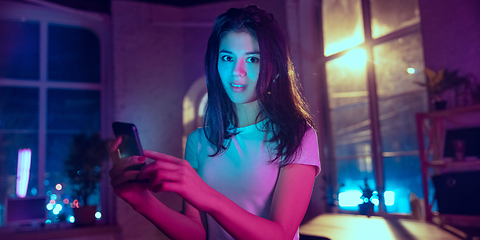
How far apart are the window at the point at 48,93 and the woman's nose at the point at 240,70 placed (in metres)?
4.94

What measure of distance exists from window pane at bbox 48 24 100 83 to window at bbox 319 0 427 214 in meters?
3.92

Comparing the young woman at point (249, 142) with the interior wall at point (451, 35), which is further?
the interior wall at point (451, 35)

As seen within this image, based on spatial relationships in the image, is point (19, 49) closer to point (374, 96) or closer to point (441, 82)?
point (374, 96)

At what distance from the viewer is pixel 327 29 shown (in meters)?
5.87

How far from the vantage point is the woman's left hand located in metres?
0.61

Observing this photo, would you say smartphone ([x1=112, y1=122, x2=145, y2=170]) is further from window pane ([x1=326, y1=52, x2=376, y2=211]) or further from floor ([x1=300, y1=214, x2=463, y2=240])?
window pane ([x1=326, y1=52, x2=376, y2=211])

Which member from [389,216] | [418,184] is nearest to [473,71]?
[418,184]

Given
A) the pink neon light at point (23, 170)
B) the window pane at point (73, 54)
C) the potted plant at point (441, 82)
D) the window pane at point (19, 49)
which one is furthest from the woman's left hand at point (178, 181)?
the window pane at point (19, 49)

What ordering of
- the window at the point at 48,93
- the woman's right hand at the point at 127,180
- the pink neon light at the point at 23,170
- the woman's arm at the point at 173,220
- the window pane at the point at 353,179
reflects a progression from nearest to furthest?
the woman's right hand at the point at 127,180, the woman's arm at the point at 173,220, the window pane at the point at 353,179, the pink neon light at the point at 23,170, the window at the point at 48,93

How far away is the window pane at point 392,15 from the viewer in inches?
185

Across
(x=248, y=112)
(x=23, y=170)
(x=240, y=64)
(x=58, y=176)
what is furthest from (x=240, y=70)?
(x=23, y=170)

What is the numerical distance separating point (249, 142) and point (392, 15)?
486 cm

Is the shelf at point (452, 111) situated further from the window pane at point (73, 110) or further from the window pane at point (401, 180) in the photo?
the window pane at point (73, 110)

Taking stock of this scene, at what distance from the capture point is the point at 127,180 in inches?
29.2
